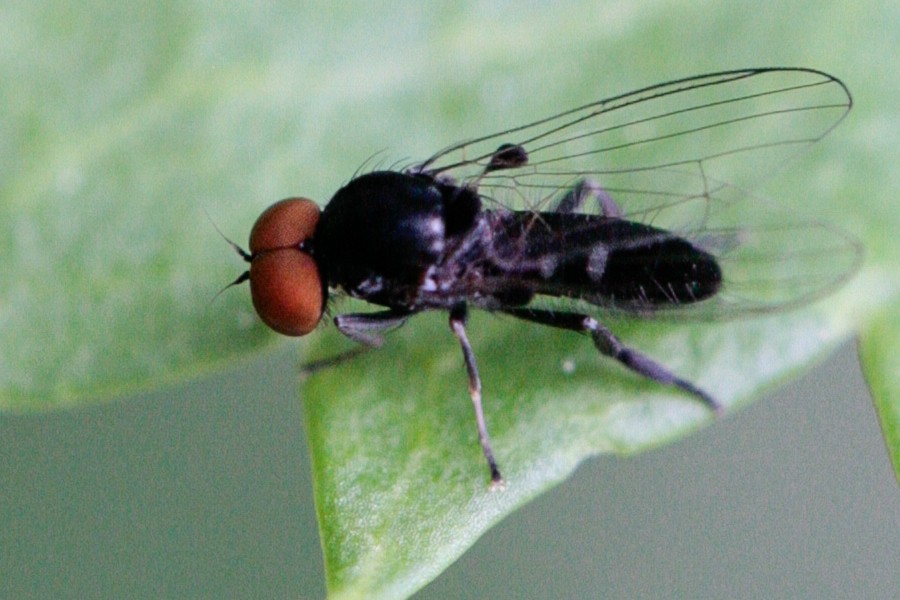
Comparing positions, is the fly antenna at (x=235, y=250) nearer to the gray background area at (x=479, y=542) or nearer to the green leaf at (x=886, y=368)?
the gray background area at (x=479, y=542)

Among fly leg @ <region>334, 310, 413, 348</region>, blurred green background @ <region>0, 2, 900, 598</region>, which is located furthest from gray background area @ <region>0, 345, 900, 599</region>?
fly leg @ <region>334, 310, 413, 348</region>

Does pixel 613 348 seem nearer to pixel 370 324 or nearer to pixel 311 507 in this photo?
pixel 370 324

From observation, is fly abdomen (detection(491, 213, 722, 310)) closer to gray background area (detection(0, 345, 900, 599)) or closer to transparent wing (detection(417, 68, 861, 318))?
transparent wing (detection(417, 68, 861, 318))

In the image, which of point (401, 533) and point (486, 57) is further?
point (486, 57)

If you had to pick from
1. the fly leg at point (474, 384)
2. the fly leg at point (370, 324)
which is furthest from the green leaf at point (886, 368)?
the fly leg at point (370, 324)

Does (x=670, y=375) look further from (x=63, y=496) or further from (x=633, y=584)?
(x=63, y=496)

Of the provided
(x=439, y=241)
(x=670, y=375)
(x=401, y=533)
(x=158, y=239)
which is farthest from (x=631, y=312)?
(x=158, y=239)
